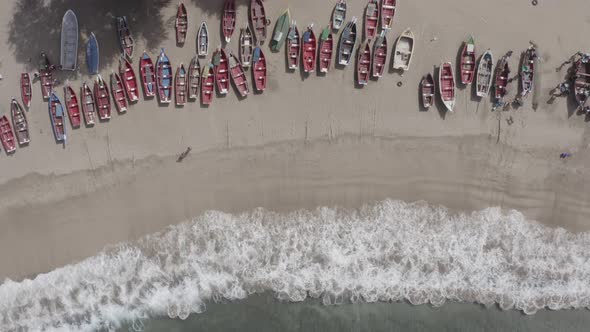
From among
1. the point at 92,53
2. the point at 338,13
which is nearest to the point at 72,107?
the point at 92,53

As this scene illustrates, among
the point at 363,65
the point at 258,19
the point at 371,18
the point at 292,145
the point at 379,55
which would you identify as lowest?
the point at 292,145

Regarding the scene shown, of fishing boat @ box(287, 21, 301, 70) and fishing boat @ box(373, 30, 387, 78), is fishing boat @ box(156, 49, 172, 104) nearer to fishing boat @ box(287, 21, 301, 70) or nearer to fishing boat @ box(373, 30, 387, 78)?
fishing boat @ box(287, 21, 301, 70)

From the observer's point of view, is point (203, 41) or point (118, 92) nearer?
point (118, 92)

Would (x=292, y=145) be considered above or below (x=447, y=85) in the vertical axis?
below

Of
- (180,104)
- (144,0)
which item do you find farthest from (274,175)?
(144,0)

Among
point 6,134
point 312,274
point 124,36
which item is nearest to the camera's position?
point 312,274

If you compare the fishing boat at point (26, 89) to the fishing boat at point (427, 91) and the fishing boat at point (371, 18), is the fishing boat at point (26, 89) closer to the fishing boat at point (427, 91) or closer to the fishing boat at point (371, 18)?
the fishing boat at point (371, 18)

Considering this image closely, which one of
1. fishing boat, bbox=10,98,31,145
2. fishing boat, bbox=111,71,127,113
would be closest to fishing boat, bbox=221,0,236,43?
fishing boat, bbox=111,71,127,113

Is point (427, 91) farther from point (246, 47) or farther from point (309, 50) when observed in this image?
point (246, 47)
